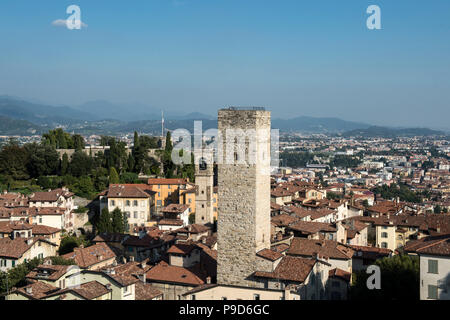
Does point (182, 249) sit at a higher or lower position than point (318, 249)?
higher

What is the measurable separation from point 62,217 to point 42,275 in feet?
48.7

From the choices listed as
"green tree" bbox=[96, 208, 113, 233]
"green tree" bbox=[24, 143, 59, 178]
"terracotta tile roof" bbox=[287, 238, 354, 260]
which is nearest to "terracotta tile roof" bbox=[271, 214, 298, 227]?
"terracotta tile roof" bbox=[287, 238, 354, 260]

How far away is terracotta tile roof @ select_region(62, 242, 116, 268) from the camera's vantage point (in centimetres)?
2550

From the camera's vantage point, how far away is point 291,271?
20516mm

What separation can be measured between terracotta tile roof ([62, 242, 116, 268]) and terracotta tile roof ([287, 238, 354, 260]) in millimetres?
9507

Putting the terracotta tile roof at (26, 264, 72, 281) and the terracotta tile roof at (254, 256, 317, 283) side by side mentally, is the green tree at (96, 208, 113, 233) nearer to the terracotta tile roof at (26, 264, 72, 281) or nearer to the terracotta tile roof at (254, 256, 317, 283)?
the terracotta tile roof at (26, 264, 72, 281)

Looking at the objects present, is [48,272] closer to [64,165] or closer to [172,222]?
[172,222]

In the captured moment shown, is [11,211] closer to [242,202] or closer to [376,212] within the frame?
[242,202]

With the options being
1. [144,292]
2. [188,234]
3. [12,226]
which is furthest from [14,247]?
[144,292]

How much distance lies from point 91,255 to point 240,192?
10.1 m

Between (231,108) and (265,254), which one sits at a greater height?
(231,108)

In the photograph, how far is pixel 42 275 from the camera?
21562 mm
